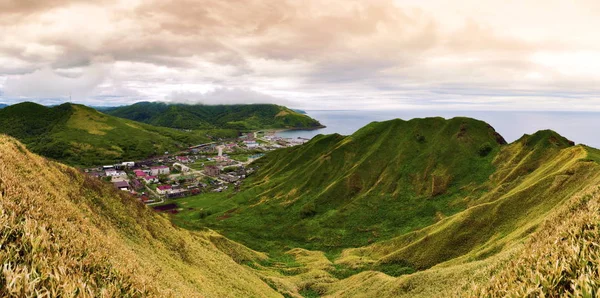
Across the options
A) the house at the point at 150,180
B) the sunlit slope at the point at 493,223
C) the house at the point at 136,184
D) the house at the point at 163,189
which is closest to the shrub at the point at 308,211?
the sunlit slope at the point at 493,223

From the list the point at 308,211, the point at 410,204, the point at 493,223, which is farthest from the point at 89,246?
the point at 308,211

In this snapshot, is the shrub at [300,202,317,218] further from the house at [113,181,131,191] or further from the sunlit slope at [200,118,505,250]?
the house at [113,181,131,191]

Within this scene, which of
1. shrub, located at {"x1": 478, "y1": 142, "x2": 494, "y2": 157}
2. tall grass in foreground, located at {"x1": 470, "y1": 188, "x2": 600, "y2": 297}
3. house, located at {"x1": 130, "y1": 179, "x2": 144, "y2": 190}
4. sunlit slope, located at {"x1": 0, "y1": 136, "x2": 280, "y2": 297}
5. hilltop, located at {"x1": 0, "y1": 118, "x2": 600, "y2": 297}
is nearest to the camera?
sunlit slope, located at {"x1": 0, "y1": 136, "x2": 280, "y2": 297}

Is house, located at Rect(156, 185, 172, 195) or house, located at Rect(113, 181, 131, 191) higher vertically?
house, located at Rect(113, 181, 131, 191)

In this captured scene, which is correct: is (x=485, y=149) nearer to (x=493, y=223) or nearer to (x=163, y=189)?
(x=493, y=223)

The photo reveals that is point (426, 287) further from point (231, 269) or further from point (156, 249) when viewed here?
point (156, 249)

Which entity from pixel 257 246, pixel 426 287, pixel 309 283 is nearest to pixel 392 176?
pixel 257 246

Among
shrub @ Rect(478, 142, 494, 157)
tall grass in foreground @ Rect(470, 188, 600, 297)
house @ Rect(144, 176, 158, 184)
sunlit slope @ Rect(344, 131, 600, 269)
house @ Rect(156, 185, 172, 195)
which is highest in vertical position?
tall grass in foreground @ Rect(470, 188, 600, 297)

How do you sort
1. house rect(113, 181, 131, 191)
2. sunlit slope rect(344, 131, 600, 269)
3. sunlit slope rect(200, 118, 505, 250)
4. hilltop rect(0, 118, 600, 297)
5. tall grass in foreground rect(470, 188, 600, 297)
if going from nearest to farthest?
tall grass in foreground rect(470, 188, 600, 297) → hilltop rect(0, 118, 600, 297) → sunlit slope rect(344, 131, 600, 269) → sunlit slope rect(200, 118, 505, 250) → house rect(113, 181, 131, 191)

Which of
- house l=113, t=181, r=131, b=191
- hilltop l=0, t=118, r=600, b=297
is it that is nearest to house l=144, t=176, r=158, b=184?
house l=113, t=181, r=131, b=191
